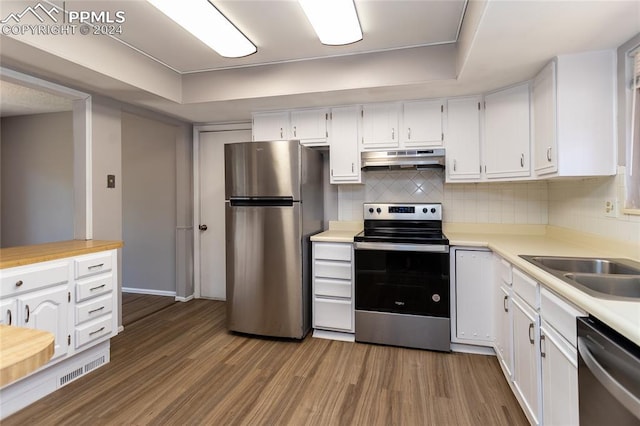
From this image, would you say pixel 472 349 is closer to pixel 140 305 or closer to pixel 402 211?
pixel 402 211

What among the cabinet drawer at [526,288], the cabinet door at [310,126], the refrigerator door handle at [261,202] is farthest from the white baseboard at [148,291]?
the cabinet drawer at [526,288]

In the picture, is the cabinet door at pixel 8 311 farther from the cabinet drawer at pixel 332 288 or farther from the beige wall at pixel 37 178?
the beige wall at pixel 37 178

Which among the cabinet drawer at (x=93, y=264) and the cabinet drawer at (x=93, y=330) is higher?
the cabinet drawer at (x=93, y=264)

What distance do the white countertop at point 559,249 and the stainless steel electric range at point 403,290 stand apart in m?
0.25

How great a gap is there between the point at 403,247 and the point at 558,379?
1374 millimetres

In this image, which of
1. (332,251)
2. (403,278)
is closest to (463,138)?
(403,278)

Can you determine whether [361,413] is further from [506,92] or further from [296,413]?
[506,92]

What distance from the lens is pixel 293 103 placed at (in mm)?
2994

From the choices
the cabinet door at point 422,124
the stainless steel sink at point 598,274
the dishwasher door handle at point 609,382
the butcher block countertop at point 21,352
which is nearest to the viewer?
the butcher block countertop at point 21,352

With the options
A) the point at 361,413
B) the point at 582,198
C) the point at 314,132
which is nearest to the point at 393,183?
the point at 314,132

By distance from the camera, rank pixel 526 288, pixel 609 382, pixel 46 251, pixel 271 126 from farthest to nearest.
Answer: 1. pixel 271 126
2. pixel 46 251
3. pixel 526 288
4. pixel 609 382

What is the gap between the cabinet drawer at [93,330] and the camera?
2.18 m

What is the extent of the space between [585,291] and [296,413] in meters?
1.60

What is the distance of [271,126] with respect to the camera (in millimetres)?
3240
